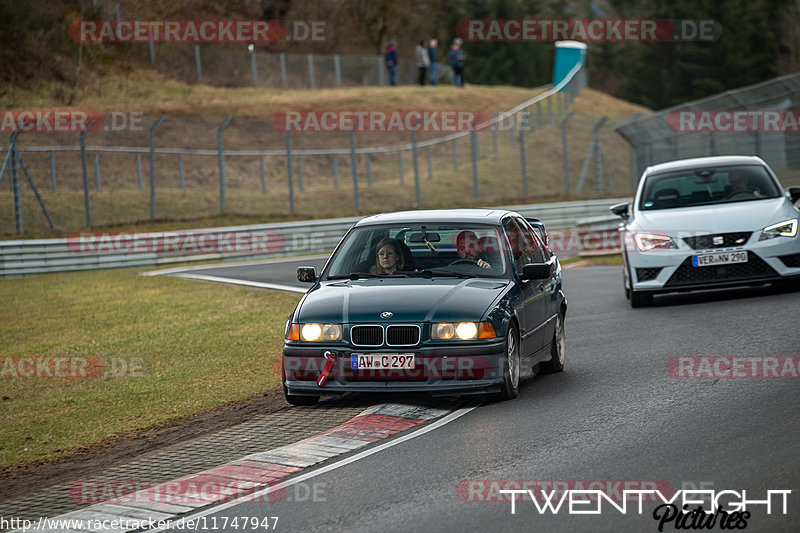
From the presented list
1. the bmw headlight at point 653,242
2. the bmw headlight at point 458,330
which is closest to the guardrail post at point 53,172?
the bmw headlight at point 653,242

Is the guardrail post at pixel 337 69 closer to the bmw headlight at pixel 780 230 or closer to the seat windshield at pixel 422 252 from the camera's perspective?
the bmw headlight at pixel 780 230

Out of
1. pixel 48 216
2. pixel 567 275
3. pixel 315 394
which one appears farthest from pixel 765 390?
pixel 48 216

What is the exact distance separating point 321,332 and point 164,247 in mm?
18629

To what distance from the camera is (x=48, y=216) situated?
91.7 ft

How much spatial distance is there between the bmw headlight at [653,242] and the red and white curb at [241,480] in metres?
6.18

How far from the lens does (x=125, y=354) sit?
1289 centimetres

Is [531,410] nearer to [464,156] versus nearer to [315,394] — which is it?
[315,394]

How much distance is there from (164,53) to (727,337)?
4380 cm

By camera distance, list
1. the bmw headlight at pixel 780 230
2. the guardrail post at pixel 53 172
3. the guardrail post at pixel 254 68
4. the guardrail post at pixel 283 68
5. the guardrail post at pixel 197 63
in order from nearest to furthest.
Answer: the bmw headlight at pixel 780 230
the guardrail post at pixel 53 172
the guardrail post at pixel 197 63
the guardrail post at pixel 254 68
the guardrail post at pixel 283 68

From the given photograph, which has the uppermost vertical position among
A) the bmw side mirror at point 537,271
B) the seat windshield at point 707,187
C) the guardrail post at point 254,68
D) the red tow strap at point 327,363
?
the guardrail post at point 254,68

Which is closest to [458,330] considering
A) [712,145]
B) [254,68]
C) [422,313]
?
[422,313]

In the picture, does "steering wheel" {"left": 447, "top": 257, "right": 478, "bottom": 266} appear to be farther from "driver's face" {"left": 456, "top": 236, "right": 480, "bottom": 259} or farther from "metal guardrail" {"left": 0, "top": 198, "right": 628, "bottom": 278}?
"metal guardrail" {"left": 0, "top": 198, "right": 628, "bottom": 278}

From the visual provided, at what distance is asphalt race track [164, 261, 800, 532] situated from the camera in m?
5.79

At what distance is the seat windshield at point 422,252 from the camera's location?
9.43 metres
